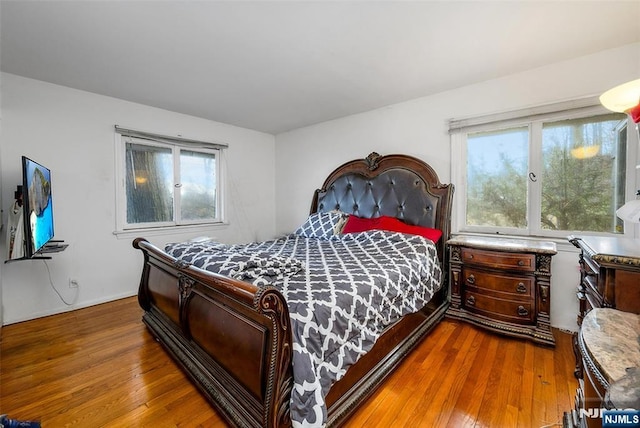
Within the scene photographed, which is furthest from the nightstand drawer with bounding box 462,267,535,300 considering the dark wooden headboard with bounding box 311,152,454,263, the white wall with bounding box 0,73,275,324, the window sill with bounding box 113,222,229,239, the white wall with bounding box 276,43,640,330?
the white wall with bounding box 0,73,275,324

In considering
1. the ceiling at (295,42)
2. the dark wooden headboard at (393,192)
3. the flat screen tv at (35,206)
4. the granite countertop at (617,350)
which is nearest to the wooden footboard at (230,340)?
→ the flat screen tv at (35,206)

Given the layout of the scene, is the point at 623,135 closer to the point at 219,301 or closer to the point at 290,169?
the point at 219,301

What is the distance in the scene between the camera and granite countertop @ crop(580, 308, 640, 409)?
55 centimetres

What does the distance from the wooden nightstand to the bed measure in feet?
0.64

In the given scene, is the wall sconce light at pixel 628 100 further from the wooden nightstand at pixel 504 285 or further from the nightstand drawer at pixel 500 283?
the nightstand drawer at pixel 500 283

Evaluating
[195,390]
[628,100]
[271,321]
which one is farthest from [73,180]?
[628,100]

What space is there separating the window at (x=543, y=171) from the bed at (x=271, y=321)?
0.37 meters

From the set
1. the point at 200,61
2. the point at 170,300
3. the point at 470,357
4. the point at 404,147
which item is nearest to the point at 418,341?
the point at 470,357

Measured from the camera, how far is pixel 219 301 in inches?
54.8

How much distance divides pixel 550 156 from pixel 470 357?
188cm

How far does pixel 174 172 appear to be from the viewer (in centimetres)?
349

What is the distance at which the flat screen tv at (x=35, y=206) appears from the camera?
1788 mm

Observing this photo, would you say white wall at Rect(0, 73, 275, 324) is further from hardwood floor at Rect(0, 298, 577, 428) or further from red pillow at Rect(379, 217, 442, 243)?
red pillow at Rect(379, 217, 442, 243)

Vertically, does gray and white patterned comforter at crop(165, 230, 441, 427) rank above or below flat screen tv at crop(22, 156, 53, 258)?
below
